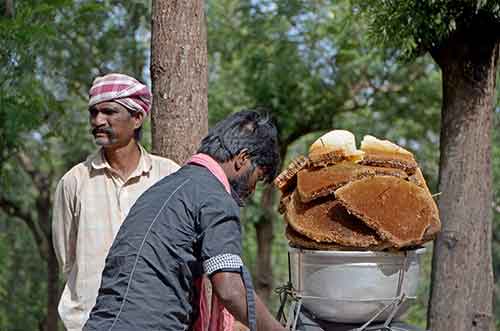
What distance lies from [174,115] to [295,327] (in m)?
1.30

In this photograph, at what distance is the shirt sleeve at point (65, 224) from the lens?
11.4ft

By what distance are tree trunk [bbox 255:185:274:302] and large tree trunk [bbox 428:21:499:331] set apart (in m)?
6.84

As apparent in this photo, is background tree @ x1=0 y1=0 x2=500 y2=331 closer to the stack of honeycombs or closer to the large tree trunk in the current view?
the large tree trunk

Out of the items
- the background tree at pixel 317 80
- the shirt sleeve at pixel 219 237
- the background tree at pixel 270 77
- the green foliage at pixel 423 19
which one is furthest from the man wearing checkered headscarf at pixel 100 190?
the background tree at pixel 317 80

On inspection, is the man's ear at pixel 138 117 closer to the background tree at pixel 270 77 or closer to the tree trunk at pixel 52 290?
the background tree at pixel 270 77

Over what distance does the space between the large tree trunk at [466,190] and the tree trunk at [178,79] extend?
7.28ft

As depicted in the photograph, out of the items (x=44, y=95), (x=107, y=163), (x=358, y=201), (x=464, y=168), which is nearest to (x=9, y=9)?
(x=44, y=95)

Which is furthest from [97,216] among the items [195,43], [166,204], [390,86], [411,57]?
[390,86]

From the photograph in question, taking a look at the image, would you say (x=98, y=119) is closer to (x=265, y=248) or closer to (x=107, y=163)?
(x=107, y=163)

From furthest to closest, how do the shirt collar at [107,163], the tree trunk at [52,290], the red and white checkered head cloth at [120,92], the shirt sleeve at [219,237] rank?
the tree trunk at [52,290], the shirt collar at [107,163], the red and white checkered head cloth at [120,92], the shirt sleeve at [219,237]

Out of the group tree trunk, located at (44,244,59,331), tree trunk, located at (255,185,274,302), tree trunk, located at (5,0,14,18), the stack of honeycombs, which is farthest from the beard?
tree trunk, located at (44,244,59,331)

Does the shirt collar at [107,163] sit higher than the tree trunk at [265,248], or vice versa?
the shirt collar at [107,163]

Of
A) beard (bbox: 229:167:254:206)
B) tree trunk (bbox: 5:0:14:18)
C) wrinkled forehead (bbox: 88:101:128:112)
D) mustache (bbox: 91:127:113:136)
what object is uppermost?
tree trunk (bbox: 5:0:14:18)

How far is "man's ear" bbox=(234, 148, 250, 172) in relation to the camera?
2.76 m
